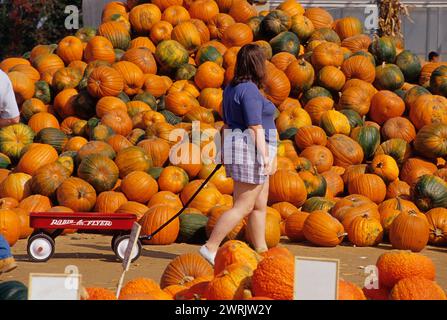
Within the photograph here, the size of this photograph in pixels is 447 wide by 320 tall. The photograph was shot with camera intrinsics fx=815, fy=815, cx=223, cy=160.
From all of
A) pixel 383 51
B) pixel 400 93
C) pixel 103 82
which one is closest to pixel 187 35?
pixel 103 82

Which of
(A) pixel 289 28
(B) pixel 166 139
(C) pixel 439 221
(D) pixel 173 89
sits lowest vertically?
(C) pixel 439 221

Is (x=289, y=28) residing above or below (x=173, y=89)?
above

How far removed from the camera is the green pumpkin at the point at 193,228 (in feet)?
24.9

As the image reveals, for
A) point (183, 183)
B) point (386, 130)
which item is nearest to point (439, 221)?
point (386, 130)

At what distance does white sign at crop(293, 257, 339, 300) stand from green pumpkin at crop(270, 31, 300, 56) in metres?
8.00

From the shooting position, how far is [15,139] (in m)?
9.51

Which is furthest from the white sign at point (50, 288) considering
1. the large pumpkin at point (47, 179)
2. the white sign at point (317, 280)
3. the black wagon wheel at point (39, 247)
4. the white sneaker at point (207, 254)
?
the large pumpkin at point (47, 179)

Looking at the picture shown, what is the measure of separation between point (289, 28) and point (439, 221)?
4.45 metres

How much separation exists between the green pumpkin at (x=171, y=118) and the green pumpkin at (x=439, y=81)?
3.20m

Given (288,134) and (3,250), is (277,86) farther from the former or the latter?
(3,250)

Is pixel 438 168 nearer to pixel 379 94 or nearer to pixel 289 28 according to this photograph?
pixel 379 94

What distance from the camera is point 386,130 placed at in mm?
9492

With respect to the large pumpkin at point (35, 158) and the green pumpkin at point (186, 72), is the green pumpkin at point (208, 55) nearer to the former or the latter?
the green pumpkin at point (186, 72)

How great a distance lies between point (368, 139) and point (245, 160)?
3.67 metres
